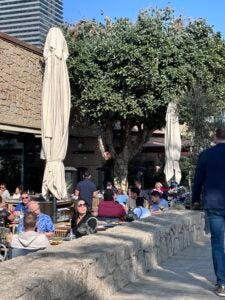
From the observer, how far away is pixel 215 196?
540 cm

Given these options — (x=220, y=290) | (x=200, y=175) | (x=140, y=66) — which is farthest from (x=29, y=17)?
(x=220, y=290)

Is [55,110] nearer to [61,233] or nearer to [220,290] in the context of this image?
[61,233]

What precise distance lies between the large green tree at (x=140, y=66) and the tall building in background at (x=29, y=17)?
6.85 m

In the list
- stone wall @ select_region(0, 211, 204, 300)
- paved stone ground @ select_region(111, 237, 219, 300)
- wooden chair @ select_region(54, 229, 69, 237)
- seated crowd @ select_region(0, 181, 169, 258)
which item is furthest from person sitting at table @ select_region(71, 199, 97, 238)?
paved stone ground @ select_region(111, 237, 219, 300)

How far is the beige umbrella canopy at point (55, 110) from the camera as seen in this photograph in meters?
10.8

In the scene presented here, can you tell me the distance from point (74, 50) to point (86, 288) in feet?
59.4

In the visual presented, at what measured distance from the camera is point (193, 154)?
46.0ft

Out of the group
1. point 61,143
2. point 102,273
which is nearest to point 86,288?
point 102,273

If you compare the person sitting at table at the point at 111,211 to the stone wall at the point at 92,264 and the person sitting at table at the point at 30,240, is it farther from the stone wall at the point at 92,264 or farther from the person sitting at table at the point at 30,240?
the person sitting at table at the point at 30,240

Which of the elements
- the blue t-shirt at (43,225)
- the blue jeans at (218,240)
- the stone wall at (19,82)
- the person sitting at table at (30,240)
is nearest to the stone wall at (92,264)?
the person sitting at table at (30,240)

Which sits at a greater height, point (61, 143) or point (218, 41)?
point (218, 41)

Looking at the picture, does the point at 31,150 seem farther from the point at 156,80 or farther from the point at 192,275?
the point at 192,275

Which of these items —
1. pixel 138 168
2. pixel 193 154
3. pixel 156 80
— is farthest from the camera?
pixel 138 168

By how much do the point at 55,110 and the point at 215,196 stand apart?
6121 millimetres
